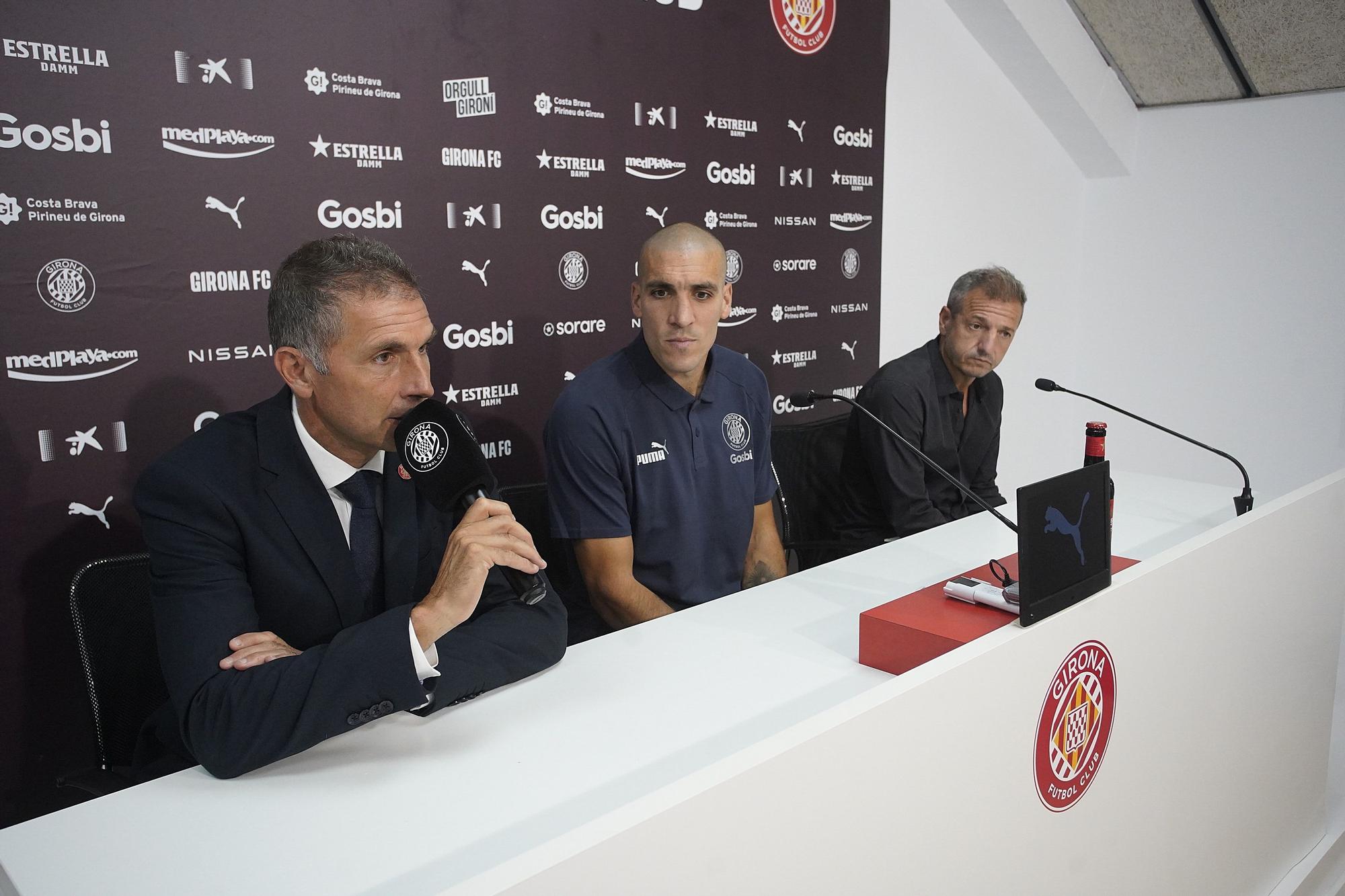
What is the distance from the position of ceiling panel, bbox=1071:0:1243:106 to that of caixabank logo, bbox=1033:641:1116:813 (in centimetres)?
343

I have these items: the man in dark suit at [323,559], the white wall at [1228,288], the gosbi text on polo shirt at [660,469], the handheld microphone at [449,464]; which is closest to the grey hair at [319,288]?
the man in dark suit at [323,559]

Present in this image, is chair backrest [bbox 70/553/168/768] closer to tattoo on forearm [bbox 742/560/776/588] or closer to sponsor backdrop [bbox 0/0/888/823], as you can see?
sponsor backdrop [bbox 0/0/888/823]

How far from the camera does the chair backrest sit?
5.13 feet

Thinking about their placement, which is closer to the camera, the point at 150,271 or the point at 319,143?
the point at 150,271

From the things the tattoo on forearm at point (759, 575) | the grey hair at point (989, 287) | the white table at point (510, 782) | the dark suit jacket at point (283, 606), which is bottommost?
the tattoo on forearm at point (759, 575)

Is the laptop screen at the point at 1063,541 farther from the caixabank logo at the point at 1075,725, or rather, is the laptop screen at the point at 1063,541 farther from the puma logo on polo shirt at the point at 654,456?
the puma logo on polo shirt at the point at 654,456

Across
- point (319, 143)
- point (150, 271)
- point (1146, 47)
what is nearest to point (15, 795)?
point (150, 271)

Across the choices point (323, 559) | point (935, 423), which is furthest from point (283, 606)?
point (935, 423)

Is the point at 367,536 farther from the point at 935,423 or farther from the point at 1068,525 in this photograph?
the point at 935,423

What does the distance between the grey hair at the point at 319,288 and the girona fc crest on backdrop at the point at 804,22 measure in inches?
90.4

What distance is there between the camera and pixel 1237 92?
414 cm

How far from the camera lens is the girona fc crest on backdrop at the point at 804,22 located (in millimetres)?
3316

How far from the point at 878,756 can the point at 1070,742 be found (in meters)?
0.48

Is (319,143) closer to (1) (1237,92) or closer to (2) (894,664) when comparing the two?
(2) (894,664)
